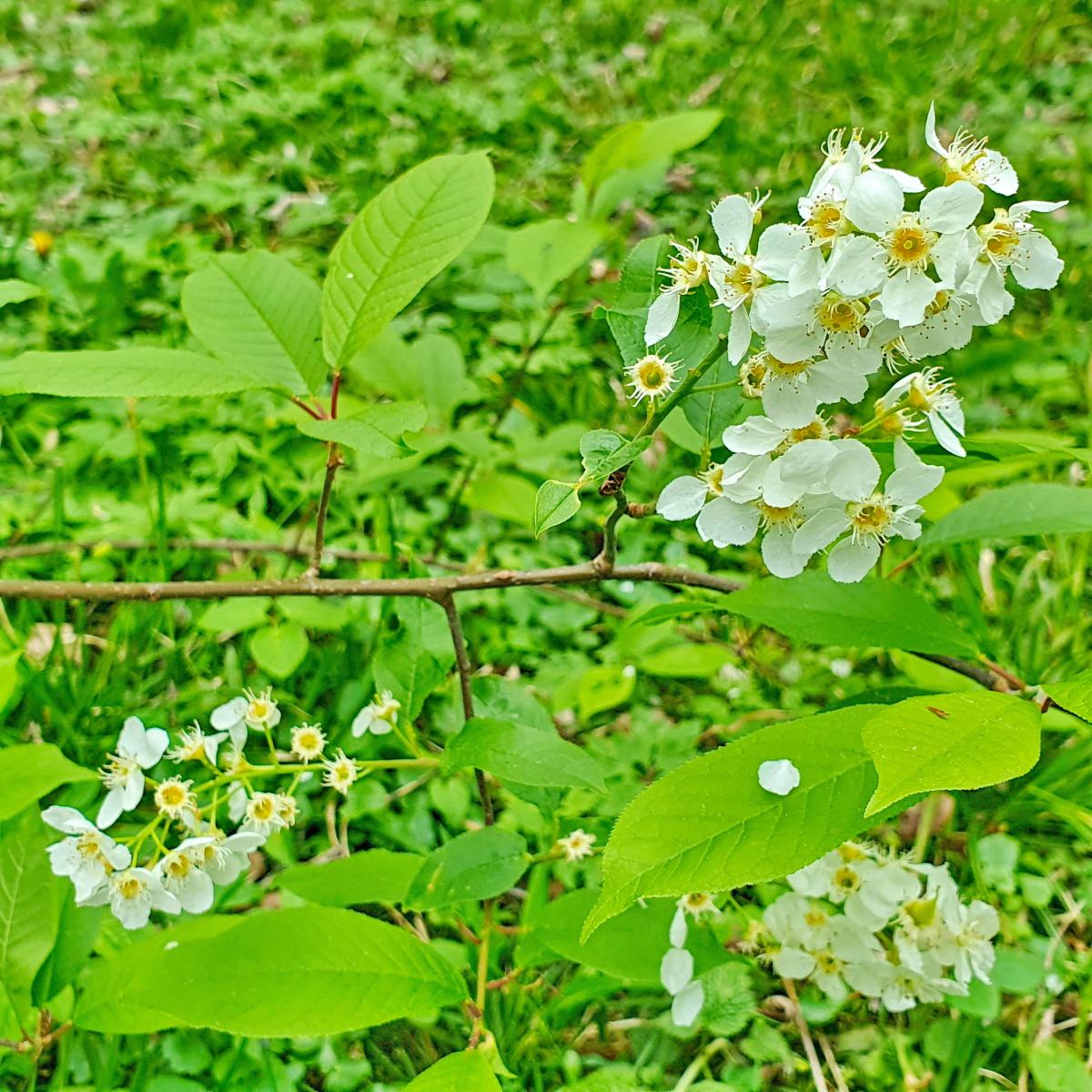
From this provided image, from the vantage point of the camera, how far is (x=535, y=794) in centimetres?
113

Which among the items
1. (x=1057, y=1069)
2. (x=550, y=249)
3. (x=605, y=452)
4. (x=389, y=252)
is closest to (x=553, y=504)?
(x=605, y=452)

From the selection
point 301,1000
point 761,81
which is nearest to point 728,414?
point 301,1000

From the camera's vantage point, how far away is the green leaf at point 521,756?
0.95 meters

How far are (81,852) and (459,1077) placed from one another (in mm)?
472

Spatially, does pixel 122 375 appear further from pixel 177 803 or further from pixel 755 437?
pixel 755 437

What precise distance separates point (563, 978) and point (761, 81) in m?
2.90

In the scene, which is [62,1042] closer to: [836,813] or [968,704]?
[836,813]

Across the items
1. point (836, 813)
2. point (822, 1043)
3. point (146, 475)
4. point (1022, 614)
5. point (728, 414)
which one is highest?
point (728, 414)

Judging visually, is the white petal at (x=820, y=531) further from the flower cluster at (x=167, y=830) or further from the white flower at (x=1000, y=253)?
the flower cluster at (x=167, y=830)

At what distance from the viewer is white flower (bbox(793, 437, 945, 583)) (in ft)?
2.72

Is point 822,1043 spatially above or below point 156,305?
below

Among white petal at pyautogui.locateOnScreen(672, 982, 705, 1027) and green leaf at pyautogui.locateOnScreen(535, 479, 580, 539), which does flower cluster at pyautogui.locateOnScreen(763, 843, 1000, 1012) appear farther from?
green leaf at pyautogui.locateOnScreen(535, 479, 580, 539)

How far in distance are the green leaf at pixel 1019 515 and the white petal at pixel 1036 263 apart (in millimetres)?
306

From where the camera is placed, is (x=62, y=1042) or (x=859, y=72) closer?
(x=62, y=1042)
